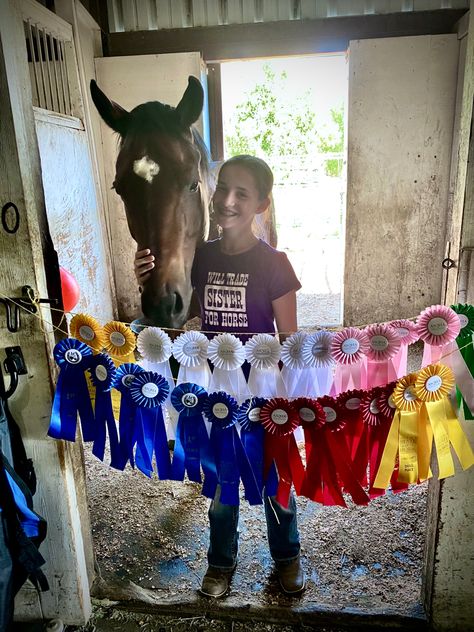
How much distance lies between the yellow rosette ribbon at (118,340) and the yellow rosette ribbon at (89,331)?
0.02 metres

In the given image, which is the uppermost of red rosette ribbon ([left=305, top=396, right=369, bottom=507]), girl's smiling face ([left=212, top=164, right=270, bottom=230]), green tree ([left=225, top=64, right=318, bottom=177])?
green tree ([left=225, top=64, right=318, bottom=177])

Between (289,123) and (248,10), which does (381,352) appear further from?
(248,10)

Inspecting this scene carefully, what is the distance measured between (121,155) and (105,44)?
55.9 inches

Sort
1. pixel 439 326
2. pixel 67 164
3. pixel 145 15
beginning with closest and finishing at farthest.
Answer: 1. pixel 439 326
2. pixel 145 15
3. pixel 67 164

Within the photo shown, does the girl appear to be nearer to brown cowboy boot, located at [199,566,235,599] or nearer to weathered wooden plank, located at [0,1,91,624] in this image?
brown cowboy boot, located at [199,566,235,599]

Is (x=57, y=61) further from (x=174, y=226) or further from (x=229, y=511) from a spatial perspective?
(x=229, y=511)

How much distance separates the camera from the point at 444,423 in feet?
Result: 4.62

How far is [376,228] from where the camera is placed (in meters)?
4.44

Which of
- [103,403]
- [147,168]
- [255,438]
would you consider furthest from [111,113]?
[255,438]

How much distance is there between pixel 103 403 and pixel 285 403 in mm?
599

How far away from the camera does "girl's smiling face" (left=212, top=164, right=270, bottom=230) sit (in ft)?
5.32

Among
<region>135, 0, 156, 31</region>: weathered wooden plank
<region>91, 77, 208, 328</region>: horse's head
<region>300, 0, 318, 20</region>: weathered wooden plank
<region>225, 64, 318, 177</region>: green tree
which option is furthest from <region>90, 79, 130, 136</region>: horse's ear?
<region>300, 0, 318, 20</region>: weathered wooden plank

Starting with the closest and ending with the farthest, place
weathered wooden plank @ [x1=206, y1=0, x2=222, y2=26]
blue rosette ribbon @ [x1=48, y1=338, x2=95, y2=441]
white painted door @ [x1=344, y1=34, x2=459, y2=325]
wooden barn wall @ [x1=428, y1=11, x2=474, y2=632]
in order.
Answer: wooden barn wall @ [x1=428, y1=11, x2=474, y2=632], blue rosette ribbon @ [x1=48, y1=338, x2=95, y2=441], weathered wooden plank @ [x1=206, y1=0, x2=222, y2=26], white painted door @ [x1=344, y1=34, x2=459, y2=325]

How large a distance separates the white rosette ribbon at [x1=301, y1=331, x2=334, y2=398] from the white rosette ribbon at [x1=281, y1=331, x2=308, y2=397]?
1cm
